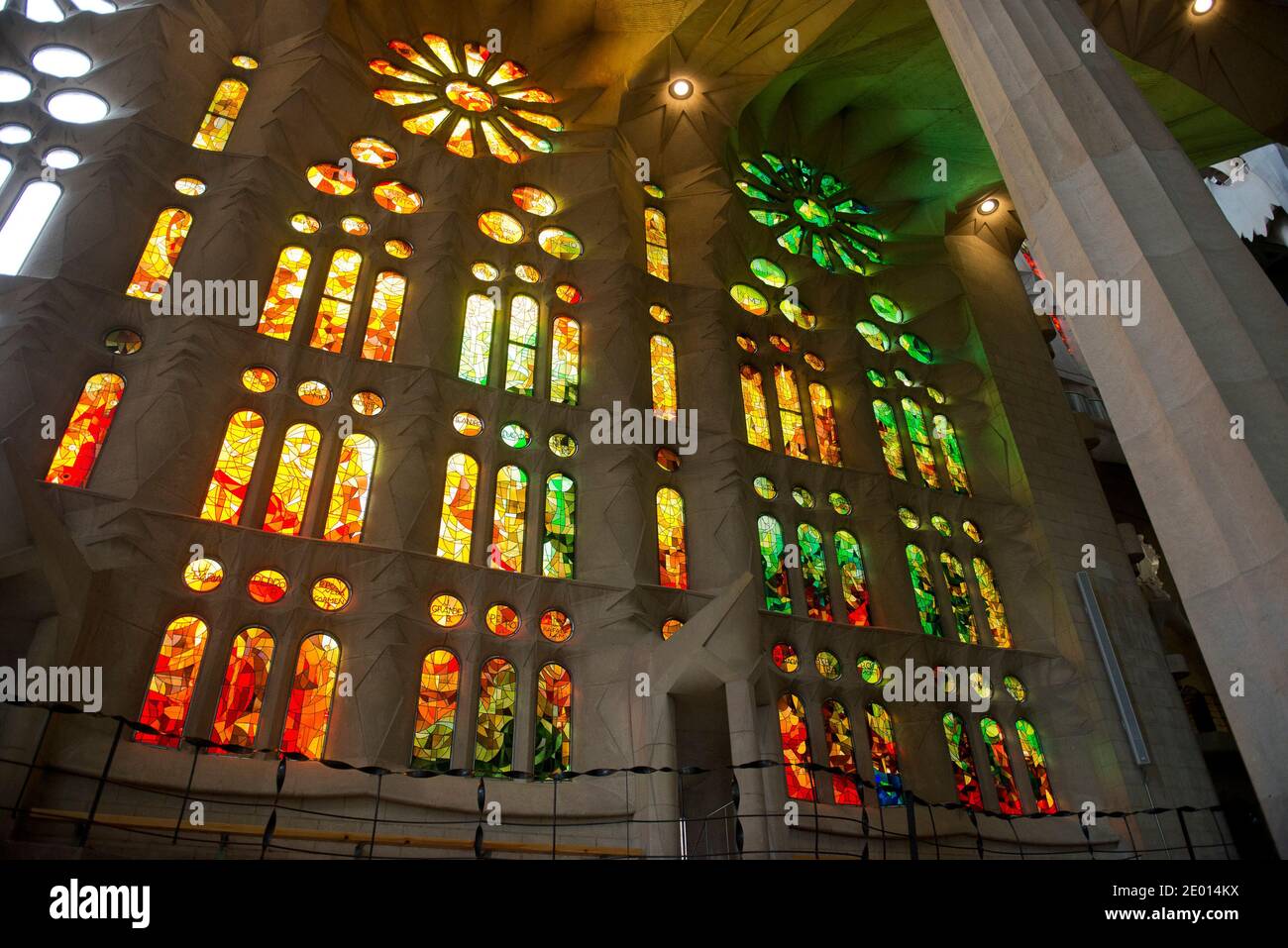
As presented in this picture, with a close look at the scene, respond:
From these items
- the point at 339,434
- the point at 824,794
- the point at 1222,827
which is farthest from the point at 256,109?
the point at 1222,827

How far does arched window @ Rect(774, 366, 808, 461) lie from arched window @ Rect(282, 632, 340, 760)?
984 centimetres

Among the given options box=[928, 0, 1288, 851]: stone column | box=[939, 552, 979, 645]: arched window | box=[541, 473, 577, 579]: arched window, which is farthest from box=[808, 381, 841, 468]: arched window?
box=[928, 0, 1288, 851]: stone column

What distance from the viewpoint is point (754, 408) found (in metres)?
19.1

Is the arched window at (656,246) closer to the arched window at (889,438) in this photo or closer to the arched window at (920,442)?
the arched window at (889,438)

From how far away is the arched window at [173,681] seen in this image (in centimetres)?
1097

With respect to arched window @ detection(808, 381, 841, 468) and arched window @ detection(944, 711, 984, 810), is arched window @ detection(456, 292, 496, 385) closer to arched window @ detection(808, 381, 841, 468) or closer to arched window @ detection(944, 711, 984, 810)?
arched window @ detection(808, 381, 841, 468)

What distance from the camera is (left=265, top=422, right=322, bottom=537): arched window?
43.4ft

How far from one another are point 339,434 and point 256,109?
713cm

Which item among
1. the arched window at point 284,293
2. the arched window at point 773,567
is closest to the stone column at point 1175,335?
the arched window at point 773,567

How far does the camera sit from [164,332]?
1350 centimetres

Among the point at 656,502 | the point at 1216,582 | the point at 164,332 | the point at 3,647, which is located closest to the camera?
the point at 1216,582

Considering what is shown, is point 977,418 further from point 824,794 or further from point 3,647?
point 3,647

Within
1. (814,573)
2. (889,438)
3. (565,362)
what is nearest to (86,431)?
(565,362)

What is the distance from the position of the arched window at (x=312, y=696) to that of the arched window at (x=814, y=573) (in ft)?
27.6
